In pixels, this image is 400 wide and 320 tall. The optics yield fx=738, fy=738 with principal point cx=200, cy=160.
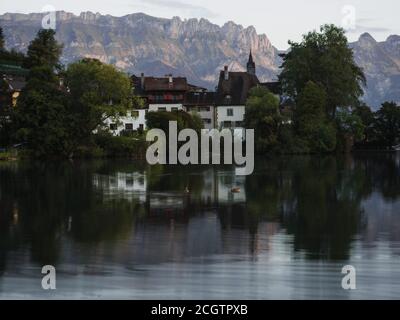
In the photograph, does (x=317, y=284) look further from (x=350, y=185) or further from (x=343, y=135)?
(x=343, y=135)

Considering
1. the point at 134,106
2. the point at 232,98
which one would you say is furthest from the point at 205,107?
the point at 134,106

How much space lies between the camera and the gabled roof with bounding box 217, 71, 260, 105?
115000 millimetres

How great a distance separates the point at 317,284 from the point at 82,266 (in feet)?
22.0

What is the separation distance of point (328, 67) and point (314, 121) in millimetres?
7889

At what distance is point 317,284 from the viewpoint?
1878 cm

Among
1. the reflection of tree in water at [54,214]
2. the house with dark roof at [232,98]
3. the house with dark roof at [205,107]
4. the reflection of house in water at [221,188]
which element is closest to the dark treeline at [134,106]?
the house with dark roof at [232,98]

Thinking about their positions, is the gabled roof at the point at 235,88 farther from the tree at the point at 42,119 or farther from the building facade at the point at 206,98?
the tree at the point at 42,119

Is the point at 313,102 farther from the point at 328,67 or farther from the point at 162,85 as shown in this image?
the point at 162,85

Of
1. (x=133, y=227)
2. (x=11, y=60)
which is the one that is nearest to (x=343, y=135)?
(x=11, y=60)

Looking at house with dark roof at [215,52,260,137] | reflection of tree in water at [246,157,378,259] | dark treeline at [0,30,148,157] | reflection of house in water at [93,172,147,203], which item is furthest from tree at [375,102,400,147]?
reflection of house in water at [93,172,147,203]

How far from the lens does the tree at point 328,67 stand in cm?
10338

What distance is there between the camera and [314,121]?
102m

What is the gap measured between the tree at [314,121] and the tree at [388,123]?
30903mm

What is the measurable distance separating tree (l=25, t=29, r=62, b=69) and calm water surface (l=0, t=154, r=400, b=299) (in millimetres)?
66505
